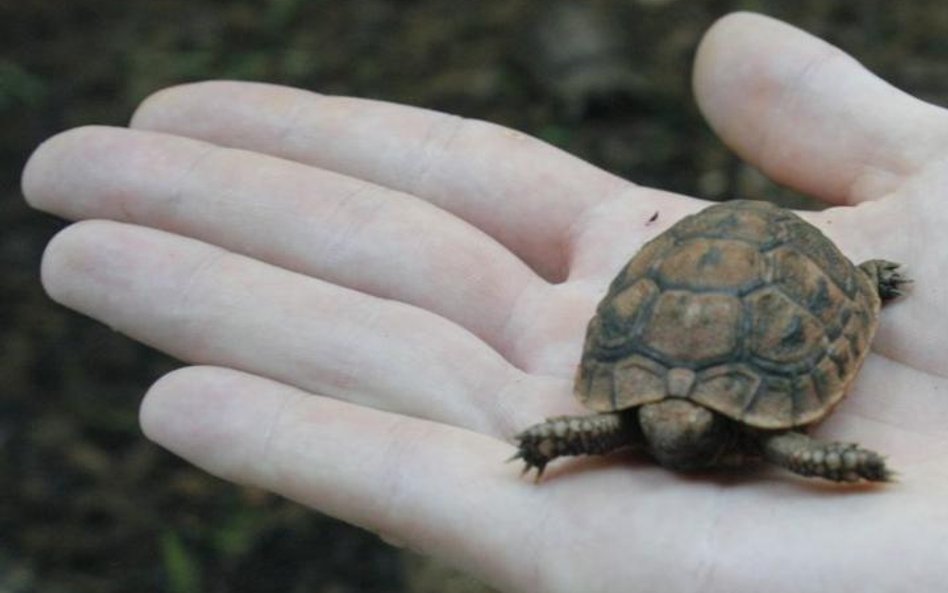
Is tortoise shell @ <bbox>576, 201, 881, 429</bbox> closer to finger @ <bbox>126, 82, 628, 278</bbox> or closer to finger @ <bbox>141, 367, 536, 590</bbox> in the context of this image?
finger @ <bbox>141, 367, 536, 590</bbox>

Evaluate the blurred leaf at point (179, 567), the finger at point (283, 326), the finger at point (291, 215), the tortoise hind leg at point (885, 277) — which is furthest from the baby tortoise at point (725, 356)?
the blurred leaf at point (179, 567)

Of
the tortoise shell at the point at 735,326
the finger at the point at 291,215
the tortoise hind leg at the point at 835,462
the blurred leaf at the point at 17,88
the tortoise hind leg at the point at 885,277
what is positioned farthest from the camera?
the blurred leaf at the point at 17,88

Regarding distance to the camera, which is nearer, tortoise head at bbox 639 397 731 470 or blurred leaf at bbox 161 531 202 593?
tortoise head at bbox 639 397 731 470

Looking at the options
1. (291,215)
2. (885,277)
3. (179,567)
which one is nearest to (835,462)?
(885,277)

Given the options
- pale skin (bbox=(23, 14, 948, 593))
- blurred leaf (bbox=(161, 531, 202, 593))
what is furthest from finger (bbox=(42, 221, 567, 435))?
blurred leaf (bbox=(161, 531, 202, 593))

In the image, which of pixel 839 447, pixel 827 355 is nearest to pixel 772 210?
pixel 827 355

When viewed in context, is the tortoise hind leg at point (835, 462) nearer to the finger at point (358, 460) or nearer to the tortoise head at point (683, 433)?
the tortoise head at point (683, 433)

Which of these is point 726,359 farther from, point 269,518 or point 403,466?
point 269,518
